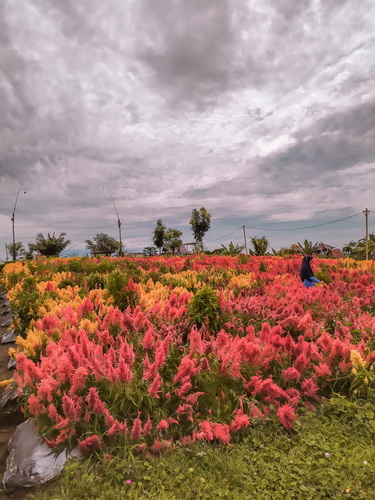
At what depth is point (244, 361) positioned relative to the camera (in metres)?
3.64

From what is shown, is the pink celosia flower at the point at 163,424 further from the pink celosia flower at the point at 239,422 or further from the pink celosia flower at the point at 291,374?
the pink celosia flower at the point at 291,374

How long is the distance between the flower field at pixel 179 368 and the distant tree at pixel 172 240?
6464 cm

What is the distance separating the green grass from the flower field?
0.13 m

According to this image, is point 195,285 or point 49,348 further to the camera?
point 195,285

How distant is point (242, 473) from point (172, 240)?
71.1m

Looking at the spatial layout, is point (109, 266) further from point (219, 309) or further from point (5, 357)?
point (219, 309)

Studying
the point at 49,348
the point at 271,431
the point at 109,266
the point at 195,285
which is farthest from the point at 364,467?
the point at 109,266

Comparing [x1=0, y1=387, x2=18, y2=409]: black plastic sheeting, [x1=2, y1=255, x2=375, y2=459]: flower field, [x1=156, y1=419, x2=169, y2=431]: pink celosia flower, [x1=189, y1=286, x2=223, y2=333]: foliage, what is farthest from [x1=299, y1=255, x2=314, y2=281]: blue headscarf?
[x1=0, y1=387, x2=18, y2=409]: black plastic sheeting

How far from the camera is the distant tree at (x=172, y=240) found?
71.7 meters

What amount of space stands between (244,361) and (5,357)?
471cm

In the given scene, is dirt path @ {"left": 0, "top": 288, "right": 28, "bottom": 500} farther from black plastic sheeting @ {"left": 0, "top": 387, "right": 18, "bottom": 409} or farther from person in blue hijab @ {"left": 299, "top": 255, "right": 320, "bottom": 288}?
person in blue hijab @ {"left": 299, "top": 255, "right": 320, "bottom": 288}

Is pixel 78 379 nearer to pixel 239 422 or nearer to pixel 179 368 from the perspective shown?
pixel 179 368

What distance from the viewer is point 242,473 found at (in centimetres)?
277

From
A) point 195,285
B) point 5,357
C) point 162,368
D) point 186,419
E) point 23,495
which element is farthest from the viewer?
point 195,285
